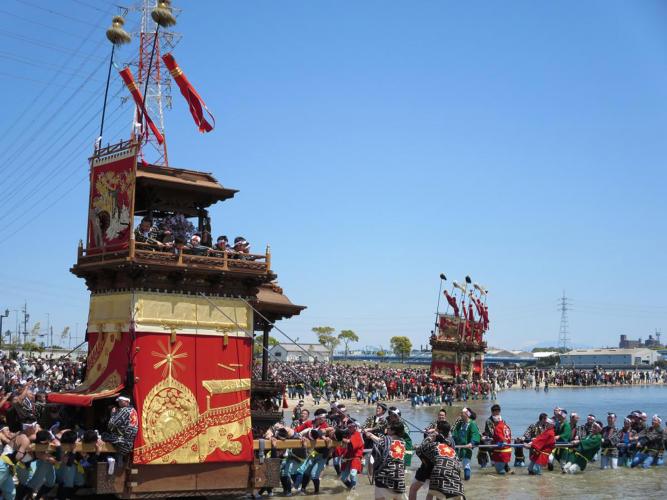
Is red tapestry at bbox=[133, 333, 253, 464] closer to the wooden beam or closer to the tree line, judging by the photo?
the wooden beam

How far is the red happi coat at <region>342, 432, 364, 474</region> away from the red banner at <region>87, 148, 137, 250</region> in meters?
6.76

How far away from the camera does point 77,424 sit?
1738 centimetres

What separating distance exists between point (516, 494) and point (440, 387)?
4268 cm

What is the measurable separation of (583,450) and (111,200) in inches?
539

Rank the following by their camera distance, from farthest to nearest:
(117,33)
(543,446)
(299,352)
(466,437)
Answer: (299,352) < (543,446) < (466,437) < (117,33)

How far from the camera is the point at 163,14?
18594 millimetres

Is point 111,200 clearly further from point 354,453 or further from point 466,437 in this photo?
point 466,437

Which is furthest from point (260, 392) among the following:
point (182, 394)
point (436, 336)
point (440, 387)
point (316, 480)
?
point (436, 336)

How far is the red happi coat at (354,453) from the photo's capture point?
18062mm

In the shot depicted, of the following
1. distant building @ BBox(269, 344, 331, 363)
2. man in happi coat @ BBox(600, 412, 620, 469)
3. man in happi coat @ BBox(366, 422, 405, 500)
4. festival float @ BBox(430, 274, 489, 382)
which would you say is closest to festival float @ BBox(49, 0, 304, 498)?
man in happi coat @ BBox(366, 422, 405, 500)

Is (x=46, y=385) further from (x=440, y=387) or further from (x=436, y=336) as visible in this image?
(x=436, y=336)

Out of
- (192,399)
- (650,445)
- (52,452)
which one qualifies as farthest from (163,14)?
(650,445)

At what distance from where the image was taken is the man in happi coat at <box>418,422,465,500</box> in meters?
11.8

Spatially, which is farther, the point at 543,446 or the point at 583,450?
the point at 583,450
